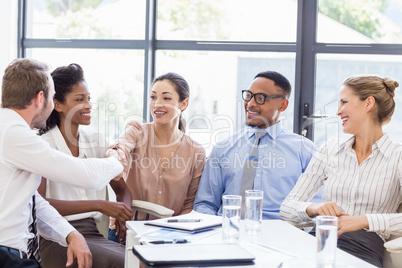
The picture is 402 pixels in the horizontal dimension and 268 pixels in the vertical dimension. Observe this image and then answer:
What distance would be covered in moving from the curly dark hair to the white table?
92 cm

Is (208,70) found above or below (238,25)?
below

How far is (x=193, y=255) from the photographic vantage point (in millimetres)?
1641

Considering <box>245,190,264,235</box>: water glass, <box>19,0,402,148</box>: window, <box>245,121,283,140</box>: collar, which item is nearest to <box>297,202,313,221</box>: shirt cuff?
<box>245,190,264,235</box>: water glass

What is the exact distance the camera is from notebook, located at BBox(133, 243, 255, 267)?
1567 millimetres

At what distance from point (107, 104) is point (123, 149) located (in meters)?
1.86

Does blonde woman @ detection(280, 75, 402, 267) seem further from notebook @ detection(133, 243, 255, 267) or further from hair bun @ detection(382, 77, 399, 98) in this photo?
notebook @ detection(133, 243, 255, 267)

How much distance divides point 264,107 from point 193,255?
69.7 inches

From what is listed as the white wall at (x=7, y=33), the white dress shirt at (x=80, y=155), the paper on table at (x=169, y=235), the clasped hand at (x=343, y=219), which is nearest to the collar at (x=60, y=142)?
the white dress shirt at (x=80, y=155)

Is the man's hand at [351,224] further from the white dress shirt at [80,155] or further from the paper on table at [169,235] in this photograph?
the white dress shirt at [80,155]

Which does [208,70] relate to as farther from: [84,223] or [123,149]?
[84,223]

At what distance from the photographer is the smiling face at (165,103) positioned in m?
3.28

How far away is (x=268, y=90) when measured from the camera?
332 cm

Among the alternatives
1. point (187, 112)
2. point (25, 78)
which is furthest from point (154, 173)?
point (187, 112)

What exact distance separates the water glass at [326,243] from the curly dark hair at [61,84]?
1770 mm
